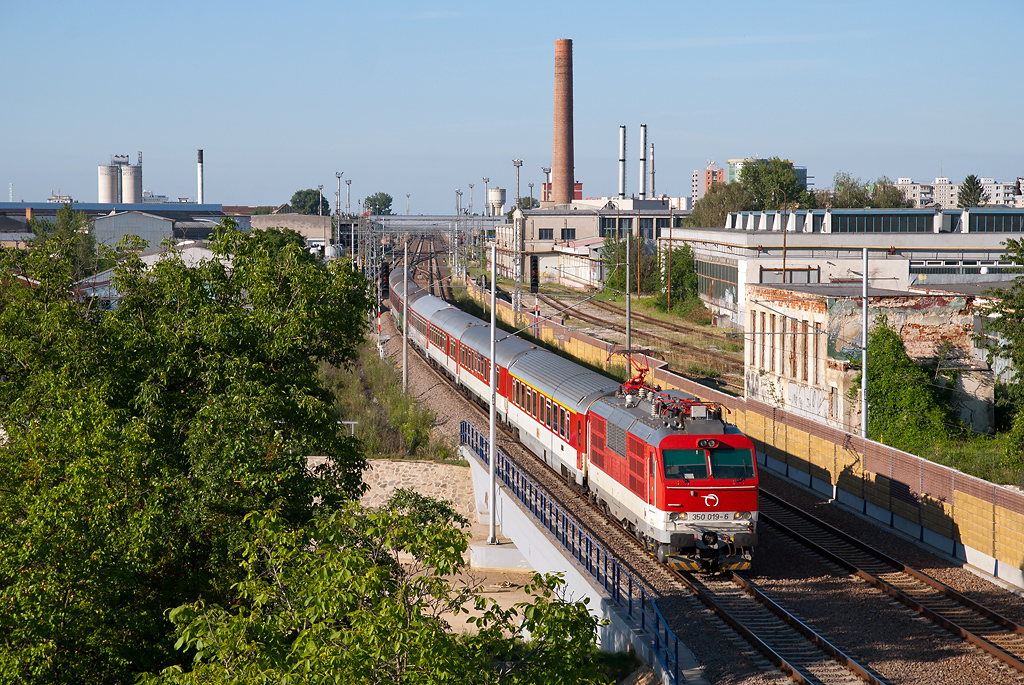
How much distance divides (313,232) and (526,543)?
116198 mm

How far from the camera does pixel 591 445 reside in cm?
2502

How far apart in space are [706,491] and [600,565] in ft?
10.9

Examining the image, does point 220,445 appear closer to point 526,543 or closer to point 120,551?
point 120,551

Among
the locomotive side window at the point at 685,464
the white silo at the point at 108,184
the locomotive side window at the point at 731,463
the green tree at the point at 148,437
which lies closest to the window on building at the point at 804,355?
the locomotive side window at the point at 731,463

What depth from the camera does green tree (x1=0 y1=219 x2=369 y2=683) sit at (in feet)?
45.2

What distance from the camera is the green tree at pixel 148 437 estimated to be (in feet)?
45.2

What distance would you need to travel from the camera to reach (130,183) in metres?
185

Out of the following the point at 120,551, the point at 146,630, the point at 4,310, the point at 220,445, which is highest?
the point at 4,310

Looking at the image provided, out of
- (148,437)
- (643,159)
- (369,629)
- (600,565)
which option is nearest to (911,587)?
(600,565)

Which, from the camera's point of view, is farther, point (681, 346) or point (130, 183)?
point (130, 183)

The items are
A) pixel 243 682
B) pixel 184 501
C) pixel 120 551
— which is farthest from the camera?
pixel 184 501

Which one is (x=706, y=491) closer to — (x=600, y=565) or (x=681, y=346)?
(x=600, y=565)

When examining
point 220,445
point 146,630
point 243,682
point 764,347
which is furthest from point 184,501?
point 764,347

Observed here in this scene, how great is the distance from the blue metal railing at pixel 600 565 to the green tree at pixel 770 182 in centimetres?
9609
